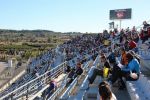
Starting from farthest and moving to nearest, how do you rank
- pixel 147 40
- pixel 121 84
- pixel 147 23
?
pixel 147 23
pixel 147 40
pixel 121 84

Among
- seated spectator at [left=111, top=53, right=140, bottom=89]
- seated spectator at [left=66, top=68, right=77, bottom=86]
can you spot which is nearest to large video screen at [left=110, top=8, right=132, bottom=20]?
seated spectator at [left=66, top=68, right=77, bottom=86]

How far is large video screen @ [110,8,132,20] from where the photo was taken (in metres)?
43.3

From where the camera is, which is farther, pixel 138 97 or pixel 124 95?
pixel 124 95

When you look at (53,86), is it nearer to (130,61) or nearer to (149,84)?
(130,61)

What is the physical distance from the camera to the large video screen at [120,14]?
1706 inches

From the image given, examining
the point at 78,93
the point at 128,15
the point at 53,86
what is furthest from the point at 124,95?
the point at 128,15

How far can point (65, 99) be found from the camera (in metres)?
9.41

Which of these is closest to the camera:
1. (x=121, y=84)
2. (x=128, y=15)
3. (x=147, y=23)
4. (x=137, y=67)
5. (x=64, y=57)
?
(x=137, y=67)

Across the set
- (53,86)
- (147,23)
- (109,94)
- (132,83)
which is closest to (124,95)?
(132,83)

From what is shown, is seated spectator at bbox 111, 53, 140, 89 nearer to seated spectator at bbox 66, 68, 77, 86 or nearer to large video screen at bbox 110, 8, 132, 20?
seated spectator at bbox 66, 68, 77, 86

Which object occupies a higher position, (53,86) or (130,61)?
(130,61)

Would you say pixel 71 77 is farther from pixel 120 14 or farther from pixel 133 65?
pixel 120 14

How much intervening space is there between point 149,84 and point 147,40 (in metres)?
9.47

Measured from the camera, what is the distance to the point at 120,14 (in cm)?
4369
